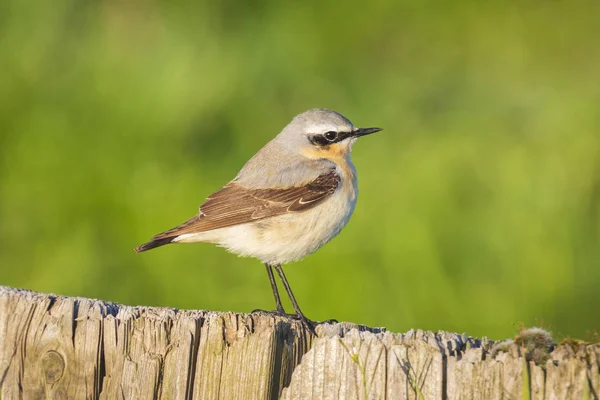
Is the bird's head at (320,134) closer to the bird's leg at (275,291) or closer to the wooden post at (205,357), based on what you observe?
the bird's leg at (275,291)

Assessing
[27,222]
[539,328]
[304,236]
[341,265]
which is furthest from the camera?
[27,222]

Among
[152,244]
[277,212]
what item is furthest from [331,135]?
[152,244]

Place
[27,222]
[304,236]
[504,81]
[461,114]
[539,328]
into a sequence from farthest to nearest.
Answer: [504,81], [461,114], [27,222], [304,236], [539,328]

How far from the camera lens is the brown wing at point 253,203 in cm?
621

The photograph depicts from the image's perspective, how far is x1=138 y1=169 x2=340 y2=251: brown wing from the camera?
6.21 metres

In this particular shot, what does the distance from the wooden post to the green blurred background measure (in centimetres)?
385

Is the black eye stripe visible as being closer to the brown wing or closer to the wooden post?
the brown wing

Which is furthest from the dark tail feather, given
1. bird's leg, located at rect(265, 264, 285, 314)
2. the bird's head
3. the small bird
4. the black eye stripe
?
the black eye stripe

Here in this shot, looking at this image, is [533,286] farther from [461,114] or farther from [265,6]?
[265,6]

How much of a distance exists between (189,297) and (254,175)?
6.20ft

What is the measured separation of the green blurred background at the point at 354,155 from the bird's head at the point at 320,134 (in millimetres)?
1470

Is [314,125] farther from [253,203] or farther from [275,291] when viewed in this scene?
[275,291]

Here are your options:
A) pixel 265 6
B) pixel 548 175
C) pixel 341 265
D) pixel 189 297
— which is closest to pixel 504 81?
pixel 548 175

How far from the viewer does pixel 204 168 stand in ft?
28.6
